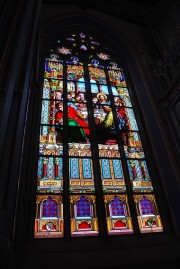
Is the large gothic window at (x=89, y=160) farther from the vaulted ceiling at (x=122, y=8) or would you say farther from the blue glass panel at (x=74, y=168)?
the vaulted ceiling at (x=122, y=8)

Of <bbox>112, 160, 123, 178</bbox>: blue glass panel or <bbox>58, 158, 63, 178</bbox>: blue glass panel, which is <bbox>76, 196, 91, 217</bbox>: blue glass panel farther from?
<bbox>112, 160, 123, 178</bbox>: blue glass panel

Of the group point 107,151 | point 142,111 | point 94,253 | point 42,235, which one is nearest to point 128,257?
point 94,253

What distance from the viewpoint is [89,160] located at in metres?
3.55

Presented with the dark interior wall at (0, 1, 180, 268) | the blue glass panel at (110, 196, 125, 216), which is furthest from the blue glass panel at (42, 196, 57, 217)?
the blue glass panel at (110, 196, 125, 216)

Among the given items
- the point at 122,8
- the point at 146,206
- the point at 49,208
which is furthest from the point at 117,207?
the point at 122,8

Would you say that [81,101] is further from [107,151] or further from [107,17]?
[107,17]

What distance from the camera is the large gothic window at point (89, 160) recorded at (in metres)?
2.98

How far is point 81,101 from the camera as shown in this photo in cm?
446

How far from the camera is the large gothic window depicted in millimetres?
2977

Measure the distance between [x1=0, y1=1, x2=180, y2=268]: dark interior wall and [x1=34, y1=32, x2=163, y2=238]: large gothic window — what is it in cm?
16

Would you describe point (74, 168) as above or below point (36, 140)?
below

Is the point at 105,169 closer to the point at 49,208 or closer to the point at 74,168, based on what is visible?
the point at 74,168

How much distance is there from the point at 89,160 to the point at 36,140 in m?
0.91

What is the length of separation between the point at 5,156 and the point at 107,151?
237 centimetres
